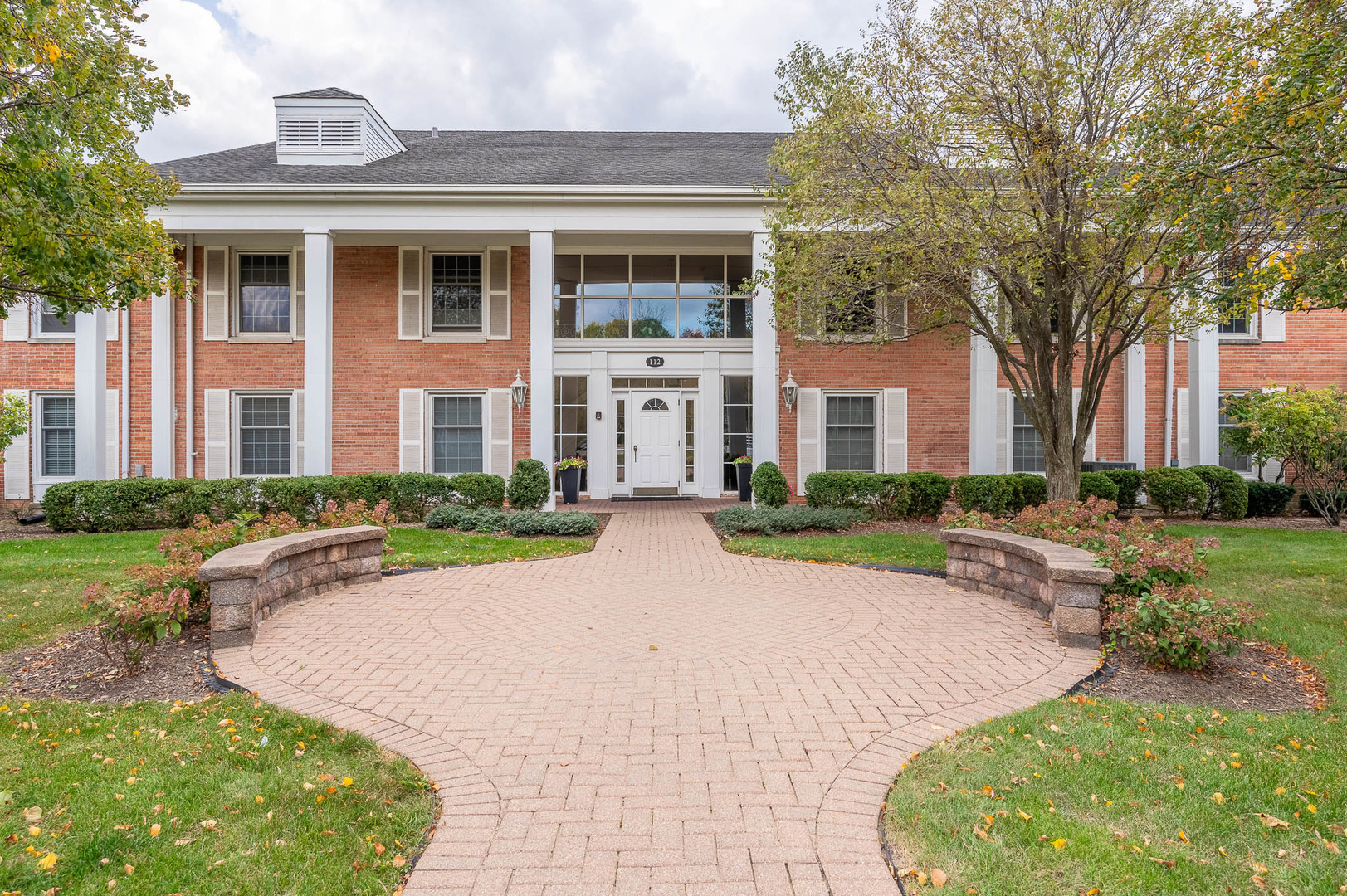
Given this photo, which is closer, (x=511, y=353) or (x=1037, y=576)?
(x=1037, y=576)

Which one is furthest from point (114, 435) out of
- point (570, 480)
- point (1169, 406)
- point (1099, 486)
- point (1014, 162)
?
point (1169, 406)

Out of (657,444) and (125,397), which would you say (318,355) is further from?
(657,444)

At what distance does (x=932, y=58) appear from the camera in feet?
27.3

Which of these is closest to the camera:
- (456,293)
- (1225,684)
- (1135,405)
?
(1225,684)

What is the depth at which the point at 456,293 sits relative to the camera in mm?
15000

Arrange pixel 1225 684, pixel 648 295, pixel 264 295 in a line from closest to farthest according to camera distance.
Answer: pixel 1225 684 → pixel 264 295 → pixel 648 295

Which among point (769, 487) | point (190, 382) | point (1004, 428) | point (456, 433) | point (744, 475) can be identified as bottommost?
point (769, 487)

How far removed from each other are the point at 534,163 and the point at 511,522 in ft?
27.1

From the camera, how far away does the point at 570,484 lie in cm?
1474

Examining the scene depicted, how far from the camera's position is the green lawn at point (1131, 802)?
2.36 metres

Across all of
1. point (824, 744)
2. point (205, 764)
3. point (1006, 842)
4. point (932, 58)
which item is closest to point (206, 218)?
point (932, 58)

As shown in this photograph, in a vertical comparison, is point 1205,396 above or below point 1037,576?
above

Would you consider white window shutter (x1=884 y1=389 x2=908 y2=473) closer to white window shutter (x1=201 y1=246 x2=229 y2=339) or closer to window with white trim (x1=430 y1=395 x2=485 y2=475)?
window with white trim (x1=430 y1=395 x2=485 y2=475)

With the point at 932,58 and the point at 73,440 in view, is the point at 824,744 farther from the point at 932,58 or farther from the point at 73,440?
the point at 73,440
